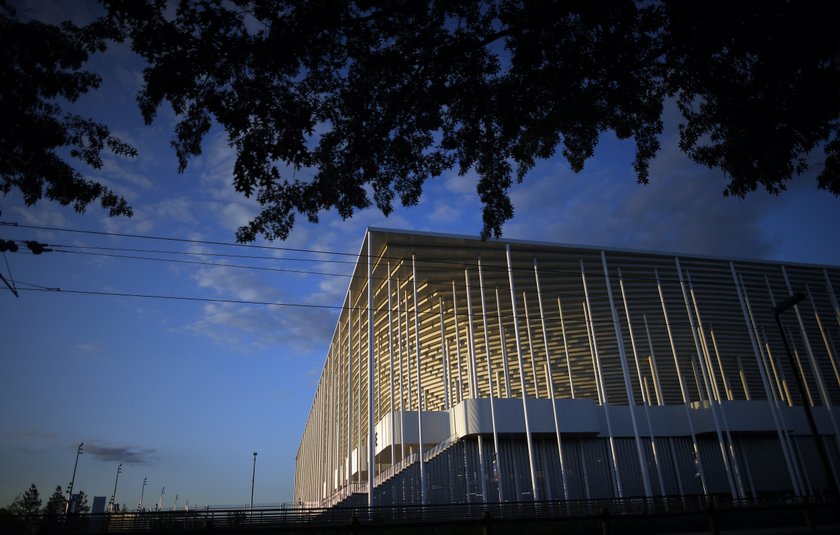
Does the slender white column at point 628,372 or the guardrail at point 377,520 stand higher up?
the slender white column at point 628,372

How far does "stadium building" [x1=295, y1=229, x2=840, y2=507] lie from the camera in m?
26.1

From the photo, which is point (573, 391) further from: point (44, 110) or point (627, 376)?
point (44, 110)

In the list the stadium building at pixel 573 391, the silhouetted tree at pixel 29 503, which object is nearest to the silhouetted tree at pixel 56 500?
the silhouetted tree at pixel 29 503

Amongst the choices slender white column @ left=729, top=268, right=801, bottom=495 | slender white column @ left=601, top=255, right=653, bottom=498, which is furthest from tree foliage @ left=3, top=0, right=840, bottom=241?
slender white column @ left=729, top=268, right=801, bottom=495

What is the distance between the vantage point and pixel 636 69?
866cm

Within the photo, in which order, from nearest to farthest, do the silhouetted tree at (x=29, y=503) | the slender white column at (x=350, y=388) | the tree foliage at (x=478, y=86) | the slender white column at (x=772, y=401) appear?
the tree foliage at (x=478, y=86) → the slender white column at (x=772, y=401) → the slender white column at (x=350, y=388) → the silhouetted tree at (x=29, y=503)

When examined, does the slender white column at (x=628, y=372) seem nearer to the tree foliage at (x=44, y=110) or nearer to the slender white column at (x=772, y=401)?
the slender white column at (x=772, y=401)

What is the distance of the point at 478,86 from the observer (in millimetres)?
8875

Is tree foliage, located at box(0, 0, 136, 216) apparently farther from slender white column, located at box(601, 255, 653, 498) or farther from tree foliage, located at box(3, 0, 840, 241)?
slender white column, located at box(601, 255, 653, 498)

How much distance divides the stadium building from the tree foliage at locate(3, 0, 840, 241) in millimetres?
14621

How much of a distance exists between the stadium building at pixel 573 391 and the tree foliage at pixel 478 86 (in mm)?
14621

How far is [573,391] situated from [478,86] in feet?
83.7

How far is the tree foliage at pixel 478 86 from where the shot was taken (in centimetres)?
704

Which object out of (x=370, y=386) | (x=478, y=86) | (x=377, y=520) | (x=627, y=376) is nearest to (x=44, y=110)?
(x=478, y=86)
